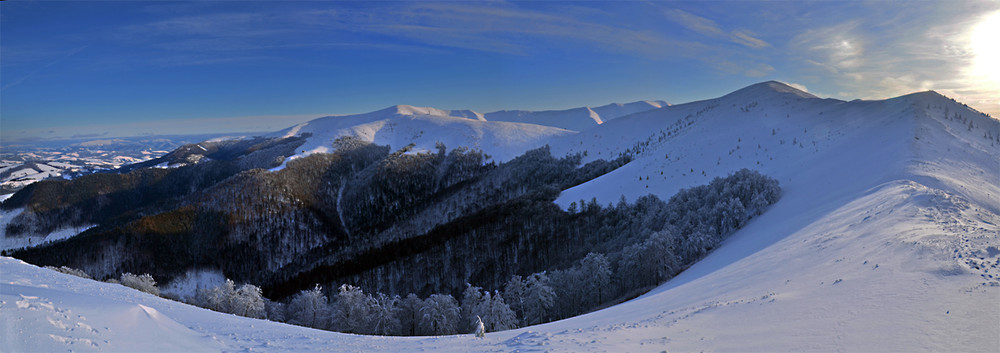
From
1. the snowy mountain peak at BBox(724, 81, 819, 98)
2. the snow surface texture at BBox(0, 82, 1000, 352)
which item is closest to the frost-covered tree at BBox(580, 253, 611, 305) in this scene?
the snow surface texture at BBox(0, 82, 1000, 352)

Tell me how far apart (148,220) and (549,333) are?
145 meters

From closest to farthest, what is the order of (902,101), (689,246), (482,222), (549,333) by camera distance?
(549,333) < (689,246) < (902,101) < (482,222)

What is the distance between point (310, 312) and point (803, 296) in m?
43.9

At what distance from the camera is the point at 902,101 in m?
50.1

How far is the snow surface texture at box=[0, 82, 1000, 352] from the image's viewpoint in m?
9.10

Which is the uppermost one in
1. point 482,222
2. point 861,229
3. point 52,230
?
point 861,229

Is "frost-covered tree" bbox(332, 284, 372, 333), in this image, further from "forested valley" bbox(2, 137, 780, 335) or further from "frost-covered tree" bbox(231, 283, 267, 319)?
"frost-covered tree" bbox(231, 283, 267, 319)

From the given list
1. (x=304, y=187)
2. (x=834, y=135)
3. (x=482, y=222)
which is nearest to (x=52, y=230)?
(x=304, y=187)

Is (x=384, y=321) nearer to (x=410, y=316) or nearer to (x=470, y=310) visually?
(x=410, y=316)

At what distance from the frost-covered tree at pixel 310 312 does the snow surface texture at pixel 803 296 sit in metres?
27.0

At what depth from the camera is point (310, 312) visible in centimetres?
4278

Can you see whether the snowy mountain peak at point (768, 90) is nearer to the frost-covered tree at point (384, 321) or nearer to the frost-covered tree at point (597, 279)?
the frost-covered tree at point (597, 279)

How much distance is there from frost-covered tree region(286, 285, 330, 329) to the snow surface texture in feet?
88.6

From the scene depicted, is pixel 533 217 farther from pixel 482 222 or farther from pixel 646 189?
pixel 646 189
